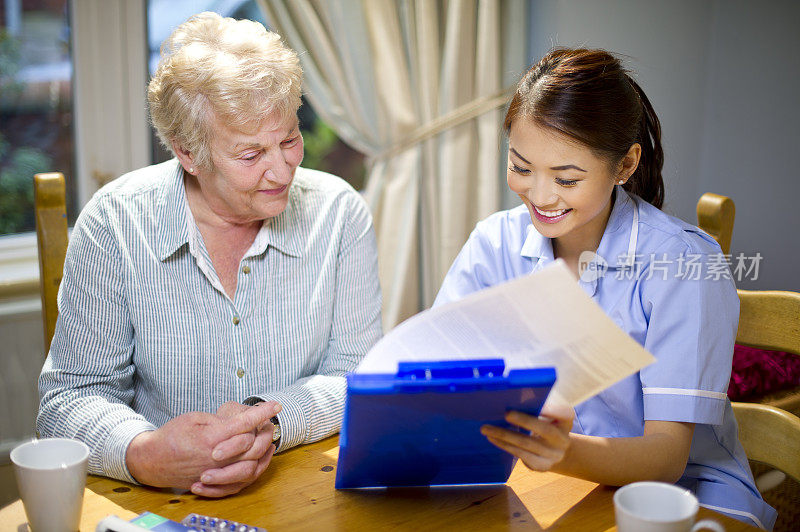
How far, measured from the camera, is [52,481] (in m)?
0.92

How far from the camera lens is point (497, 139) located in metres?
2.48

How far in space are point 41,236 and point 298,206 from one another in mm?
485

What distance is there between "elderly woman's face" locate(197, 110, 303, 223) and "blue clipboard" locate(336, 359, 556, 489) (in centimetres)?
54

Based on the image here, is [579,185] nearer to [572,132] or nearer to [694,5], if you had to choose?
[572,132]

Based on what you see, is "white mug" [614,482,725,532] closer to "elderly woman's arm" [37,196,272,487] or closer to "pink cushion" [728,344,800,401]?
"elderly woman's arm" [37,196,272,487]

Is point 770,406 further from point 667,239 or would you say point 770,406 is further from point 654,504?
point 654,504

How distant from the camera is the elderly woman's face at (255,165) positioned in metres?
1.37

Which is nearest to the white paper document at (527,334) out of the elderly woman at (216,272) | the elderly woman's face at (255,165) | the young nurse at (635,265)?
the young nurse at (635,265)

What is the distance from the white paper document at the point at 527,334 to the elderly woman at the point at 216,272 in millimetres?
403

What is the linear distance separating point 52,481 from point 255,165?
639 mm

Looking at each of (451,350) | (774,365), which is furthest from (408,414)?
(774,365)

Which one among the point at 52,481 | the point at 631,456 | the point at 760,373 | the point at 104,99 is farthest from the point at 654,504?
the point at 104,99

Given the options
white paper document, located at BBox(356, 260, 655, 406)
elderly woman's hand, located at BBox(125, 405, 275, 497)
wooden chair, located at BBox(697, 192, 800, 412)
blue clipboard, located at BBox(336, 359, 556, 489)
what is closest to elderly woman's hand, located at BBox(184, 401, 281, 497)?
elderly woman's hand, located at BBox(125, 405, 275, 497)

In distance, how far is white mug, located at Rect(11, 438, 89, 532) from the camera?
0.92m
